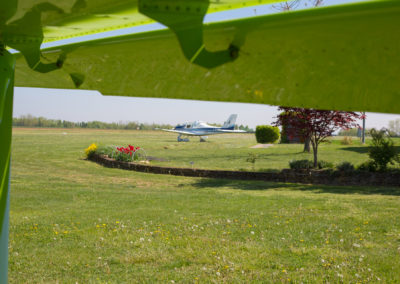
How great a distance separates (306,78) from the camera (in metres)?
1.19

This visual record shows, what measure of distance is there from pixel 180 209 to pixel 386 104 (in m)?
6.56

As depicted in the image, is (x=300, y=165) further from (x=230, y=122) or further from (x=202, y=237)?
(x=230, y=122)

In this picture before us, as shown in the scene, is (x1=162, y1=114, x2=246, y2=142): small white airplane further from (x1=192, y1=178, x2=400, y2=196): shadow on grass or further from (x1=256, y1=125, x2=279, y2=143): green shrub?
(x1=192, y1=178, x2=400, y2=196): shadow on grass

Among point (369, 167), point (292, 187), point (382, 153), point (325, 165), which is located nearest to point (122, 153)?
point (292, 187)

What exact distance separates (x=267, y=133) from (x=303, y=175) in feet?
67.5

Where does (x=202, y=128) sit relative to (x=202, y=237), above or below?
above

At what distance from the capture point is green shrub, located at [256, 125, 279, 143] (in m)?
32.7

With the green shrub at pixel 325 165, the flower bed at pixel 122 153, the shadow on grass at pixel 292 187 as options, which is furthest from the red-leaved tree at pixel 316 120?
the flower bed at pixel 122 153

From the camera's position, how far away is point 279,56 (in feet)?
3.80

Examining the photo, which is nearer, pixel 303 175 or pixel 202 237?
pixel 202 237

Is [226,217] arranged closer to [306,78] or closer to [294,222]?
[294,222]

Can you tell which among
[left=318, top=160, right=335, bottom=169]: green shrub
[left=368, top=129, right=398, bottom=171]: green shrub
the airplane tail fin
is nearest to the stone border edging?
[left=368, top=129, right=398, bottom=171]: green shrub

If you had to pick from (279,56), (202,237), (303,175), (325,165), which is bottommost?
(202,237)

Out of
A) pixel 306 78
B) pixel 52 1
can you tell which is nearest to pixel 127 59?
pixel 52 1
